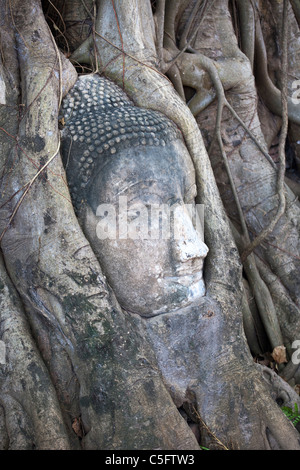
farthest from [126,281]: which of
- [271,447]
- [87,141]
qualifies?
[271,447]

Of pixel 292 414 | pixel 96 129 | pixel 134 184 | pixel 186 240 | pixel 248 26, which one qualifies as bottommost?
pixel 292 414

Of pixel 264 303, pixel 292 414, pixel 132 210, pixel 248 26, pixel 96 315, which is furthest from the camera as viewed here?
pixel 248 26

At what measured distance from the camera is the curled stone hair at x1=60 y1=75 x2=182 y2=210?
2.40 m

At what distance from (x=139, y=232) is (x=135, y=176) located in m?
0.28

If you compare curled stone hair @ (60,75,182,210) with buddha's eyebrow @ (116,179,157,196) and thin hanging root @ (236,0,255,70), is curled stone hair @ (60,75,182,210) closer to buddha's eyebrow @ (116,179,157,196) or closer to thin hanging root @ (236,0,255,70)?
buddha's eyebrow @ (116,179,157,196)

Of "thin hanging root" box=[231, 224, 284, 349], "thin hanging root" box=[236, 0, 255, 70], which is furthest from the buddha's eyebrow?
"thin hanging root" box=[236, 0, 255, 70]

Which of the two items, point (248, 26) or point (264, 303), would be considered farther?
point (248, 26)

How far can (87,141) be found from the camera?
2410 millimetres

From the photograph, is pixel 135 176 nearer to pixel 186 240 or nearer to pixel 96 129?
pixel 96 129

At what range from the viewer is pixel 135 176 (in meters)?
2.38

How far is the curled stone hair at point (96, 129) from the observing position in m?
2.40

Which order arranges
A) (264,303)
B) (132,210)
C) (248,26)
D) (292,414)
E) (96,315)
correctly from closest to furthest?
(96,315) < (132,210) < (292,414) < (264,303) < (248,26)

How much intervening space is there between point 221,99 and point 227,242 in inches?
43.3

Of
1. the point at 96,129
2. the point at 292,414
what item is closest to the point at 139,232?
the point at 96,129
